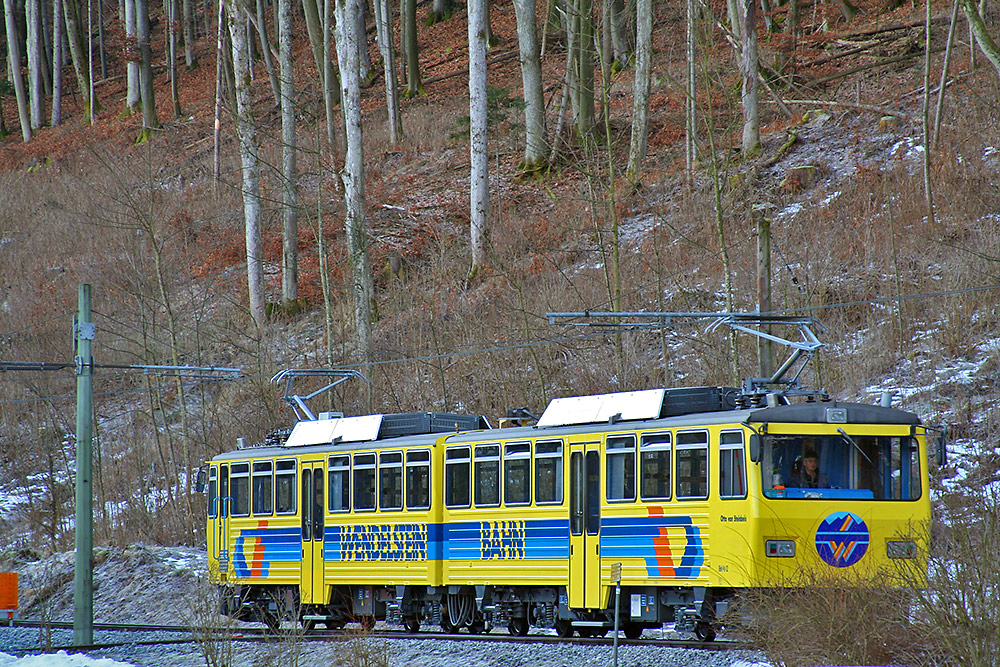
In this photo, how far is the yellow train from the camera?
13750mm

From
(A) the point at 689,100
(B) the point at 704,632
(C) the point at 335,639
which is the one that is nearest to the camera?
(B) the point at 704,632

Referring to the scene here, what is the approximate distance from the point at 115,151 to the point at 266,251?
1348 cm

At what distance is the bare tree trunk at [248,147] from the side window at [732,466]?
2182 centimetres

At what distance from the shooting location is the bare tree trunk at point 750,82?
32.2 meters

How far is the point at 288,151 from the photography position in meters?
36.9

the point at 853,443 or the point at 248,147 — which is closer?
the point at 853,443

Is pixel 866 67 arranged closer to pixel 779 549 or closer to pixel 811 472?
pixel 811 472

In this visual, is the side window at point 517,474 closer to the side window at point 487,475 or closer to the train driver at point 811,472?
the side window at point 487,475

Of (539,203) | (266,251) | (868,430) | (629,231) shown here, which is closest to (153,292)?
(266,251)

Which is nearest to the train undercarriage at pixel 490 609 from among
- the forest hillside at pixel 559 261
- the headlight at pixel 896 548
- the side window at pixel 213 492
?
the side window at pixel 213 492

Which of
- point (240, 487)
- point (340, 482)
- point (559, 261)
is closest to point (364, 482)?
point (340, 482)

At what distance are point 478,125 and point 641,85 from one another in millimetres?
5103

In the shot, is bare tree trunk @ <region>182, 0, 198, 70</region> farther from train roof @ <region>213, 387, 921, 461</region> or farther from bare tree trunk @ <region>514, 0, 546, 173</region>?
train roof @ <region>213, 387, 921, 461</region>

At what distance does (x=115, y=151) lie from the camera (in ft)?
174
